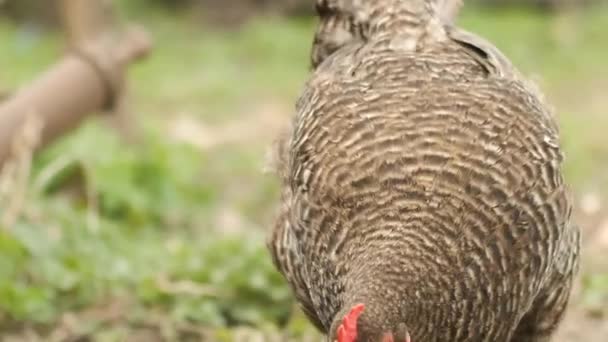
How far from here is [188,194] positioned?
785 centimetres

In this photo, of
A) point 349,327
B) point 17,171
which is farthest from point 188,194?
point 349,327

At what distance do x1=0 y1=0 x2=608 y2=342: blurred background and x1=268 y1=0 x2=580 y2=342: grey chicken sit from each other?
824 millimetres

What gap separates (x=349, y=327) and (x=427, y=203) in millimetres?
563

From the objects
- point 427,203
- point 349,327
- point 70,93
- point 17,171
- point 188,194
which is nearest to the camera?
point 349,327

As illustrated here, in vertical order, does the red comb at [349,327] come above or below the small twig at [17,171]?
below

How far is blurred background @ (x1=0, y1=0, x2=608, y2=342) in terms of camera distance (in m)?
5.95

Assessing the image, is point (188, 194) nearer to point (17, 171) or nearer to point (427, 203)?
point (17, 171)

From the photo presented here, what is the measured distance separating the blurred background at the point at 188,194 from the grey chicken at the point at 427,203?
0.82 m

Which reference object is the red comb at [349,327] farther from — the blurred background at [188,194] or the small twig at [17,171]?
the small twig at [17,171]

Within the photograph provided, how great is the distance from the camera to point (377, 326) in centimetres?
372

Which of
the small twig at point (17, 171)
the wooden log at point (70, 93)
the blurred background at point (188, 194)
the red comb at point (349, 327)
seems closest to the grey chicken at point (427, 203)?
the red comb at point (349, 327)

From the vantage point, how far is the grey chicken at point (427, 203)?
3980mm

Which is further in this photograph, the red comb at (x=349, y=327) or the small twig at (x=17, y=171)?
the small twig at (x=17, y=171)

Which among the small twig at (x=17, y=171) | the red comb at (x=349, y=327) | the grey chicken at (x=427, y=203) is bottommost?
the red comb at (x=349, y=327)
